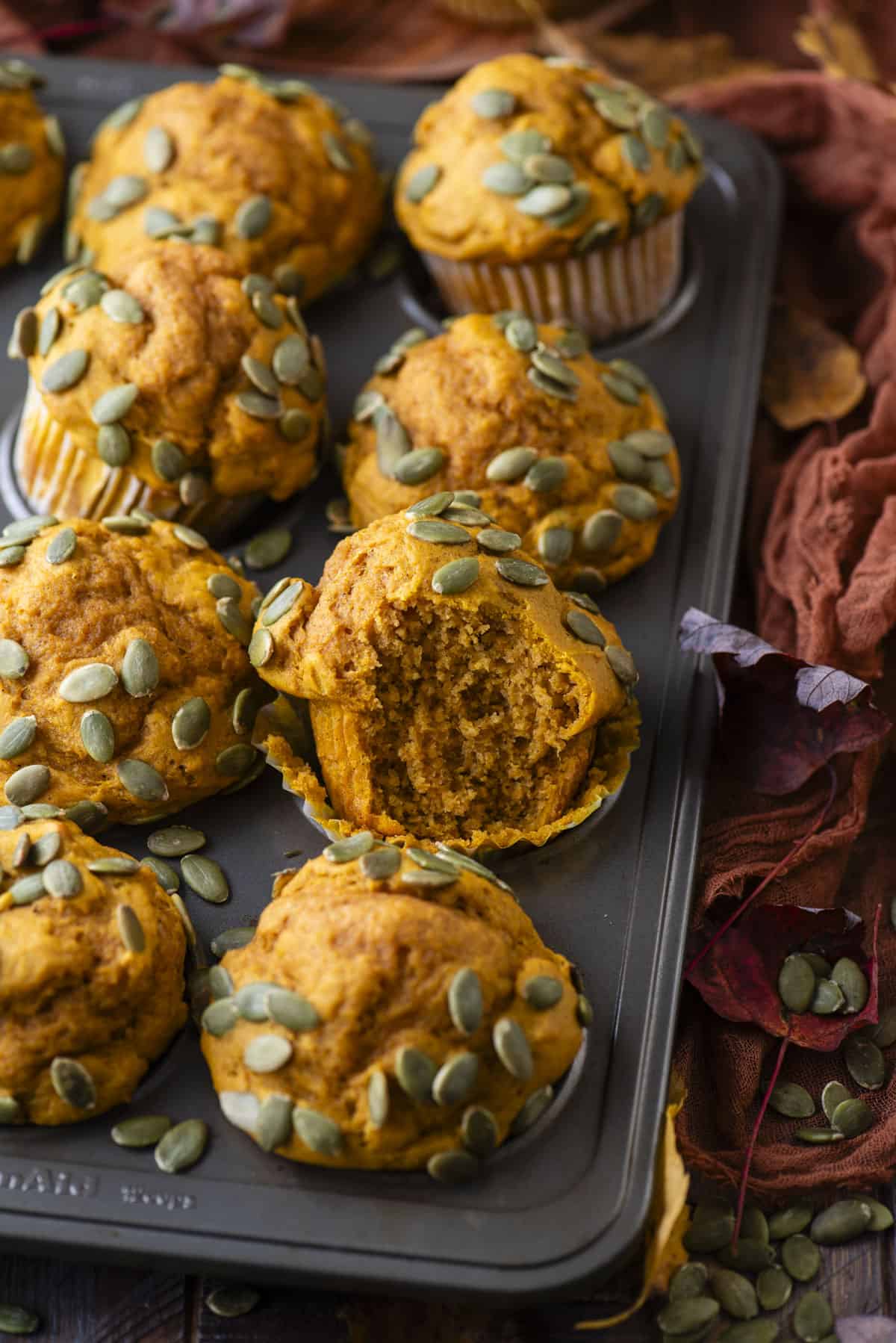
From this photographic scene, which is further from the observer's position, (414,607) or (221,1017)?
(414,607)

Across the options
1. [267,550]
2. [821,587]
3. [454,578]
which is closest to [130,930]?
[454,578]

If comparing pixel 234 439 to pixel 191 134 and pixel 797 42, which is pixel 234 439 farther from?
pixel 797 42

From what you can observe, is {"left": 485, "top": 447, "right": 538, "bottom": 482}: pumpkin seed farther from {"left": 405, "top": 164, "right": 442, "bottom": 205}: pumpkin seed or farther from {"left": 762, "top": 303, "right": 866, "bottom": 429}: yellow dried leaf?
{"left": 762, "top": 303, "right": 866, "bottom": 429}: yellow dried leaf

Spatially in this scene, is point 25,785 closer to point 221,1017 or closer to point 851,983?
point 221,1017

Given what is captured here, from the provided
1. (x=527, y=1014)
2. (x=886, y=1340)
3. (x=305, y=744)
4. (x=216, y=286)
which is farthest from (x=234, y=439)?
(x=886, y=1340)

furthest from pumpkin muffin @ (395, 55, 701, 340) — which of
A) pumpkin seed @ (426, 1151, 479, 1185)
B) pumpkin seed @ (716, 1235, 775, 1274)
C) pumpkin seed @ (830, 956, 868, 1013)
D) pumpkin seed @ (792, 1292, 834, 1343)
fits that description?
pumpkin seed @ (792, 1292, 834, 1343)
